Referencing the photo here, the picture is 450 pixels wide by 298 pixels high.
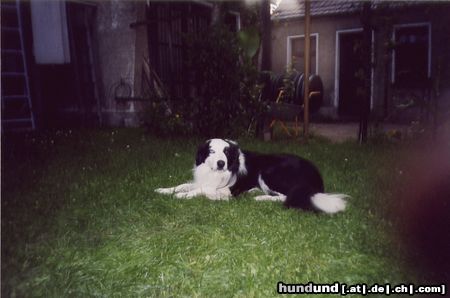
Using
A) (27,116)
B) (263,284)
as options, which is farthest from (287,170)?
(27,116)

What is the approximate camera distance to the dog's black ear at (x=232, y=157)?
3.93 metres

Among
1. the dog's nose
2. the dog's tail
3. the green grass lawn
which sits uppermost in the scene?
the dog's nose

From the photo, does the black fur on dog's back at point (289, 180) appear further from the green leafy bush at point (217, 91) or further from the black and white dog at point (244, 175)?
the green leafy bush at point (217, 91)

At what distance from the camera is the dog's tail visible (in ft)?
10.8

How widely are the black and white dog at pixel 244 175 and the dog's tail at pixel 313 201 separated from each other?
3 centimetres

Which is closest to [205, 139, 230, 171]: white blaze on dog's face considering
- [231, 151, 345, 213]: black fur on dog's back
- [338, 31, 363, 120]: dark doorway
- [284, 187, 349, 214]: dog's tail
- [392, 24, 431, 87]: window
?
[231, 151, 345, 213]: black fur on dog's back

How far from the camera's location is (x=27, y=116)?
8289mm

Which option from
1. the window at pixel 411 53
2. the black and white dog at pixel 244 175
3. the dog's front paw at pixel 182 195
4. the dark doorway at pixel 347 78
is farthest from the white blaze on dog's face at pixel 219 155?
the dark doorway at pixel 347 78

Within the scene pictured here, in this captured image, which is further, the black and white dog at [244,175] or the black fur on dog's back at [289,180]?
the black and white dog at [244,175]

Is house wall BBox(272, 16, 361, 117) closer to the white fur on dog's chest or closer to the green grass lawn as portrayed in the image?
the green grass lawn

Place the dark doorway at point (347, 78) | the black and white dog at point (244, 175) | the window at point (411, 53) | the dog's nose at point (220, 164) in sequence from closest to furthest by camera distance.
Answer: the black and white dog at point (244, 175) < the dog's nose at point (220, 164) < the window at point (411, 53) < the dark doorway at point (347, 78)

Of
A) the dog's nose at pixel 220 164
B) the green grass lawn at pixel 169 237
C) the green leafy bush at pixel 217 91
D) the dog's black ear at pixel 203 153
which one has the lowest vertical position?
the green grass lawn at pixel 169 237

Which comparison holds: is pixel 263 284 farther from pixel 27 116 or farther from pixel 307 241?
pixel 27 116

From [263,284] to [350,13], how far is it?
11645 millimetres
